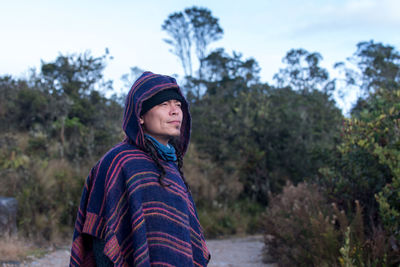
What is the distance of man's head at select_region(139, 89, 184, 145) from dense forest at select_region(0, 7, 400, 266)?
8.63ft

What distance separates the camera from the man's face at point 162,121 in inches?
90.4

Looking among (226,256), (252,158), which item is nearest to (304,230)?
(226,256)

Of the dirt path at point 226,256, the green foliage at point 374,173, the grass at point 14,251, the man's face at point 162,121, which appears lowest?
the dirt path at point 226,256

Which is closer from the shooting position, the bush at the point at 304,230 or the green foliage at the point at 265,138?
the bush at the point at 304,230

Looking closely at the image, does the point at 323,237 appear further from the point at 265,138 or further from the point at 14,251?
the point at 265,138

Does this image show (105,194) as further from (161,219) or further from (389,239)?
(389,239)

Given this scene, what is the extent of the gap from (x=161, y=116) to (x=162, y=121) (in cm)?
3

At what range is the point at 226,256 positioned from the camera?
323 inches

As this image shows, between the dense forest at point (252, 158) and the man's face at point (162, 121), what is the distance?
262 cm

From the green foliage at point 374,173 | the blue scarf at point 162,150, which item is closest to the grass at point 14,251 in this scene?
the green foliage at point 374,173

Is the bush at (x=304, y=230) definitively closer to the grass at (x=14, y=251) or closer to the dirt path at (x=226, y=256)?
the dirt path at (x=226, y=256)

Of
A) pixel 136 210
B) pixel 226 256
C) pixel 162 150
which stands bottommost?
pixel 226 256

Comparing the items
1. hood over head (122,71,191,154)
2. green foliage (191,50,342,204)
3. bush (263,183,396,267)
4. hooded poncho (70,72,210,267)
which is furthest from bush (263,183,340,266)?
green foliage (191,50,342,204)

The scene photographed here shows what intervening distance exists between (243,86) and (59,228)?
47.0 feet
